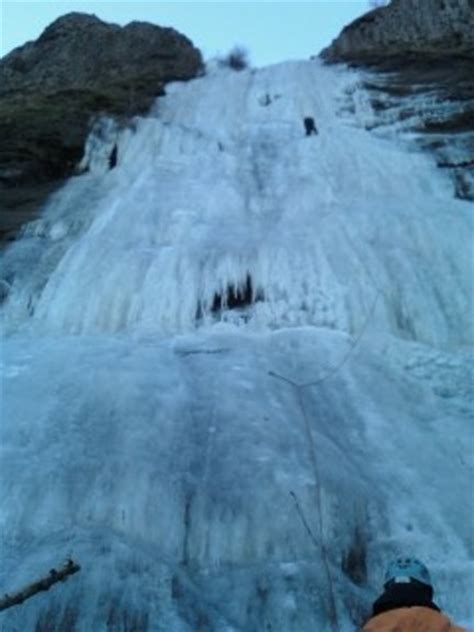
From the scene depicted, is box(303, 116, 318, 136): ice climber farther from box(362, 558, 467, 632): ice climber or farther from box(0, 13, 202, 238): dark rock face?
box(362, 558, 467, 632): ice climber

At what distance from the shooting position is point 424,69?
50.2ft

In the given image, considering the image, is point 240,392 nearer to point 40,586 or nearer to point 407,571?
point 40,586

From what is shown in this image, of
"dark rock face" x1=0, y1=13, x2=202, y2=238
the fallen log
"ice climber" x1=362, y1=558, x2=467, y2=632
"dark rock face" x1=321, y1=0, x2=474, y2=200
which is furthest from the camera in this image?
"dark rock face" x1=0, y1=13, x2=202, y2=238

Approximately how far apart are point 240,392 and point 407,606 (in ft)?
12.2

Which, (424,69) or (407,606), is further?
(424,69)

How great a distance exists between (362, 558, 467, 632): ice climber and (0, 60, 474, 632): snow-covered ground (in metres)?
1.70

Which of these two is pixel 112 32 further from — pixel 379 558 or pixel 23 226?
pixel 379 558

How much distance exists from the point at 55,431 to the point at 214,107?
991cm

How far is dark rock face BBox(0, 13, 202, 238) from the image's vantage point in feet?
40.7

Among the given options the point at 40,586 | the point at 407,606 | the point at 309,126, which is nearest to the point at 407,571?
the point at 407,606

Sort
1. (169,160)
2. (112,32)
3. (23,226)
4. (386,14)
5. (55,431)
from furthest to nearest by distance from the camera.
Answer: (112,32)
(386,14)
(169,160)
(23,226)
(55,431)

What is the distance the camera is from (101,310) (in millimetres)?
8406

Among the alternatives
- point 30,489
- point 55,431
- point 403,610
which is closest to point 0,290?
point 55,431

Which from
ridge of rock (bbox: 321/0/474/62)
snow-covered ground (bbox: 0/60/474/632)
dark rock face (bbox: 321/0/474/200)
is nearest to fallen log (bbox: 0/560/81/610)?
snow-covered ground (bbox: 0/60/474/632)
